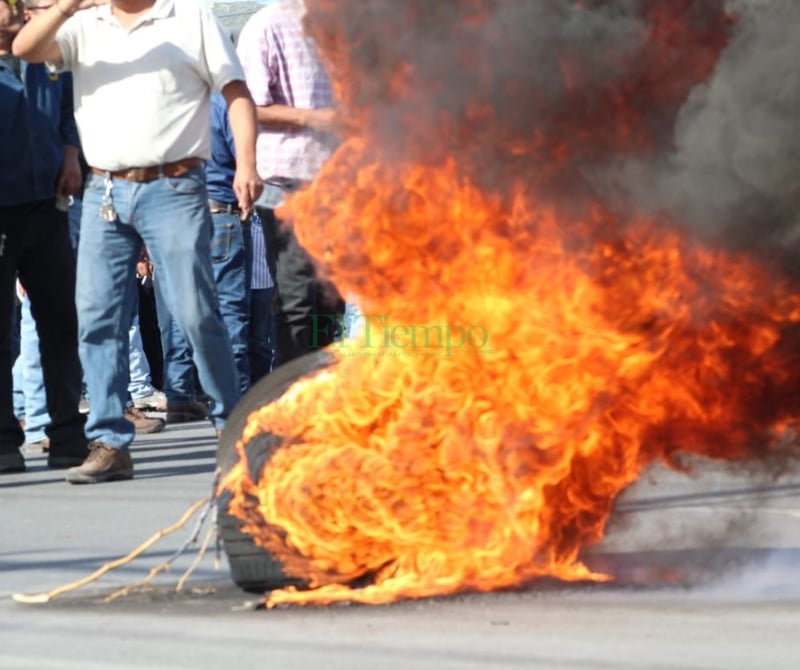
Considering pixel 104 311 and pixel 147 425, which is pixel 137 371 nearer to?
pixel 147 425

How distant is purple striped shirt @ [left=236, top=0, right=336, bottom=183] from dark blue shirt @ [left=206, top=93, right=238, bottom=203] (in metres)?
2.17

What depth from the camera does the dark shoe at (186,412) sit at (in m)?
11.8

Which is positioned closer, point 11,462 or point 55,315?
point 11,462

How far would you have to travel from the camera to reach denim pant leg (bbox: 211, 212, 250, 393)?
11.4 metres

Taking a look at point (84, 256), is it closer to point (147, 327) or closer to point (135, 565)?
point (135, 565)

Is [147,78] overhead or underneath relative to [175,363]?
overhead

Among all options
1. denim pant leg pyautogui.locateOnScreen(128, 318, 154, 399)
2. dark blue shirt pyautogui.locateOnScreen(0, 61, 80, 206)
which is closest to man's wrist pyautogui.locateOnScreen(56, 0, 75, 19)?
dark blue shirt pyautogui.locateOnScreen(0, 61, 80, 206)

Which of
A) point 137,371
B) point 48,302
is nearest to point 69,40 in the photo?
point 48,302

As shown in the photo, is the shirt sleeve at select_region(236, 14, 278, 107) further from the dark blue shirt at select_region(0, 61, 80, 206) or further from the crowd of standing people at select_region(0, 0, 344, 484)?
the dark blue shirt at select_region(0, 61, 80, 206)

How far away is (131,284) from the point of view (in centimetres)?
838

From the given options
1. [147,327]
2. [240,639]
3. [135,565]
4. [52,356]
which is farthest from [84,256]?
[147,327]

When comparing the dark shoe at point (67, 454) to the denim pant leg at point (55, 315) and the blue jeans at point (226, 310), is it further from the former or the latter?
the blue jeans at point (226, 310)

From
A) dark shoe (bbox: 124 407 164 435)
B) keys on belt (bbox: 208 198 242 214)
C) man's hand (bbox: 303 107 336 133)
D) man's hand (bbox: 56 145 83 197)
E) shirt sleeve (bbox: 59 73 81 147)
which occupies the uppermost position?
shirt sleeve (bbox: 59 73 81 147)

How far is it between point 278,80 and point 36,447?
2.61 m
